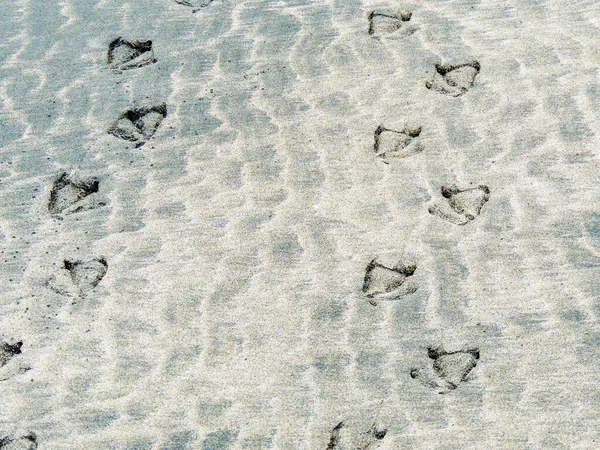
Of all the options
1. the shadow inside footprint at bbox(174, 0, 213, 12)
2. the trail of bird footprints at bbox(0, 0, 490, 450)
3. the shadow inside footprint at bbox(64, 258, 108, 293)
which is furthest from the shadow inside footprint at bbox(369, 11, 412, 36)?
the shadow inside footprint at bbox(64, 258, 108, 293)

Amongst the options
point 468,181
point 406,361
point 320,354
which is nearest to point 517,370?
point 406,361

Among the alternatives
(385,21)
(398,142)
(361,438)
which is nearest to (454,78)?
(398,142)

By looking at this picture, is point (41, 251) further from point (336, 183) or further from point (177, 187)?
point (336, 183)

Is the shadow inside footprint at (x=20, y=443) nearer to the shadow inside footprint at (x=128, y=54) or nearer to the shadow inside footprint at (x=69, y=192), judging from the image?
the shadow inside footprint at (x=69, y=192)

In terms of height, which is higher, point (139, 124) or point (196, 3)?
point (196, 3)

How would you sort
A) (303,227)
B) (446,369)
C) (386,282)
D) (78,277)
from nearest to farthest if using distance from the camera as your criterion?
1. (446,369)
2. (386,282)
3. (78,277)
4. (303,227)

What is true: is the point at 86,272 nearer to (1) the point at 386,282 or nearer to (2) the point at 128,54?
(1) the point at 386,282

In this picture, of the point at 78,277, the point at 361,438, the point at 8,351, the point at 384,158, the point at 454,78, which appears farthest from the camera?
the point at 454,78

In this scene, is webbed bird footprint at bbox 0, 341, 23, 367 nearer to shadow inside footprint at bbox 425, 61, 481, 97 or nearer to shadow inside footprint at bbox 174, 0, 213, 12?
shadow inside footprint at bbox 425, 61, 481, 97
